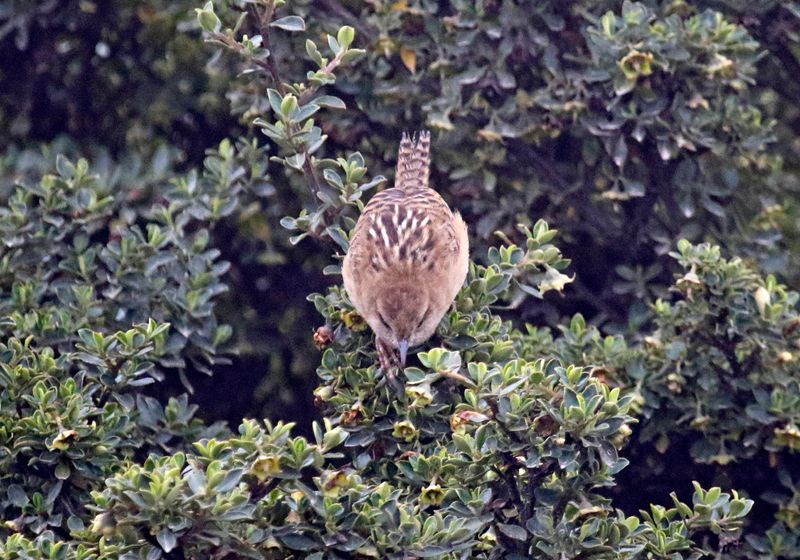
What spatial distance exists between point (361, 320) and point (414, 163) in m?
1.05

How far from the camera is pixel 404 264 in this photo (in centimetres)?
500

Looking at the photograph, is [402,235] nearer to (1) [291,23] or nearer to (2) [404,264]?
(2) [404,264]

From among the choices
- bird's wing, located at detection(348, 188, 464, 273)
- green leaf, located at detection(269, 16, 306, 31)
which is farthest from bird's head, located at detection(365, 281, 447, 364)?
green leaf, located at detection(269, 16, 306, 31)

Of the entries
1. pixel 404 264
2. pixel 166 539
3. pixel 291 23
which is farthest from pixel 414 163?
pixel 166 539

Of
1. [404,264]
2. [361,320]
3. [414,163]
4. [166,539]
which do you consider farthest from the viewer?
[414,163]

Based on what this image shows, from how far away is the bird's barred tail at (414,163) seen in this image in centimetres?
543

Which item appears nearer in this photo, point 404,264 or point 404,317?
point 404,317

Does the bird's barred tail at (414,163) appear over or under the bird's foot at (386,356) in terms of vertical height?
over

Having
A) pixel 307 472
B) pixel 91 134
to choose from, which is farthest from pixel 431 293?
pixel 91 134

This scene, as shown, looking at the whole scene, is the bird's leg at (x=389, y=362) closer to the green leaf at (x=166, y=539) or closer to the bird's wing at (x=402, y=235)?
the bird's wing at (x=402, y=235)

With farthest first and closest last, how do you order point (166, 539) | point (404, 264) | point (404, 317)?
1. point (404, 264)
2. point (404, 317)
3. point (166, 539)

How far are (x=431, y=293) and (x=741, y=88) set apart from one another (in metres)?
1.86

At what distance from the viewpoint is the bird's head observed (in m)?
4.49

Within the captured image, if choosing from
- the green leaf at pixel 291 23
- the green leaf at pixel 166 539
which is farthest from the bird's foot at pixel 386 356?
the green leaf at pixel 291 23
